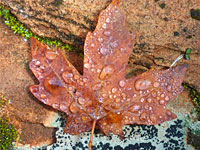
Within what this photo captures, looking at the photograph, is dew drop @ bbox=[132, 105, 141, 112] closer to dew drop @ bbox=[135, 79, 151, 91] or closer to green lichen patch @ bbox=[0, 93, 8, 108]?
dew drop @ bbox=[135, 79, 151, 91]

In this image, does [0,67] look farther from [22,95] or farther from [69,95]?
[69,95]

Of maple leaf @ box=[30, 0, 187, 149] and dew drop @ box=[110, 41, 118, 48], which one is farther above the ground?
dew drop @ box=[110, 41, 118, 48]

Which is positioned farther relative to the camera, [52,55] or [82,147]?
[82,147]

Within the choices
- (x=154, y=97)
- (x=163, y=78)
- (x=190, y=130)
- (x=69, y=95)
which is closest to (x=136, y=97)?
(x=154, y=97)

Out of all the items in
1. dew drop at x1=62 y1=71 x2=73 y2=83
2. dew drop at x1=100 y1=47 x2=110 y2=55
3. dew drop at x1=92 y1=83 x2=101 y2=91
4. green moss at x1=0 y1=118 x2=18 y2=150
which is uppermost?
dew drop at x1=100 y1=47 x2=110 y2=55

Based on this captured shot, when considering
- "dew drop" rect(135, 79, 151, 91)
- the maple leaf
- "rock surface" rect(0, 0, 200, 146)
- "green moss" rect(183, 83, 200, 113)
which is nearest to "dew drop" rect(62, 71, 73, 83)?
the maple leaf

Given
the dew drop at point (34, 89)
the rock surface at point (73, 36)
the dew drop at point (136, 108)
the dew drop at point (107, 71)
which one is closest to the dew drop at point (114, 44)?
the dew drop at point (107, 71)

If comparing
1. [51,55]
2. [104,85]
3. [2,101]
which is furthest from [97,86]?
[2,101]

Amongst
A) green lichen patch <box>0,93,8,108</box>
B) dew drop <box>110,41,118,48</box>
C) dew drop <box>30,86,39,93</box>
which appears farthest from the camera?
green lichen patch <box>0,93,8,108</box>
